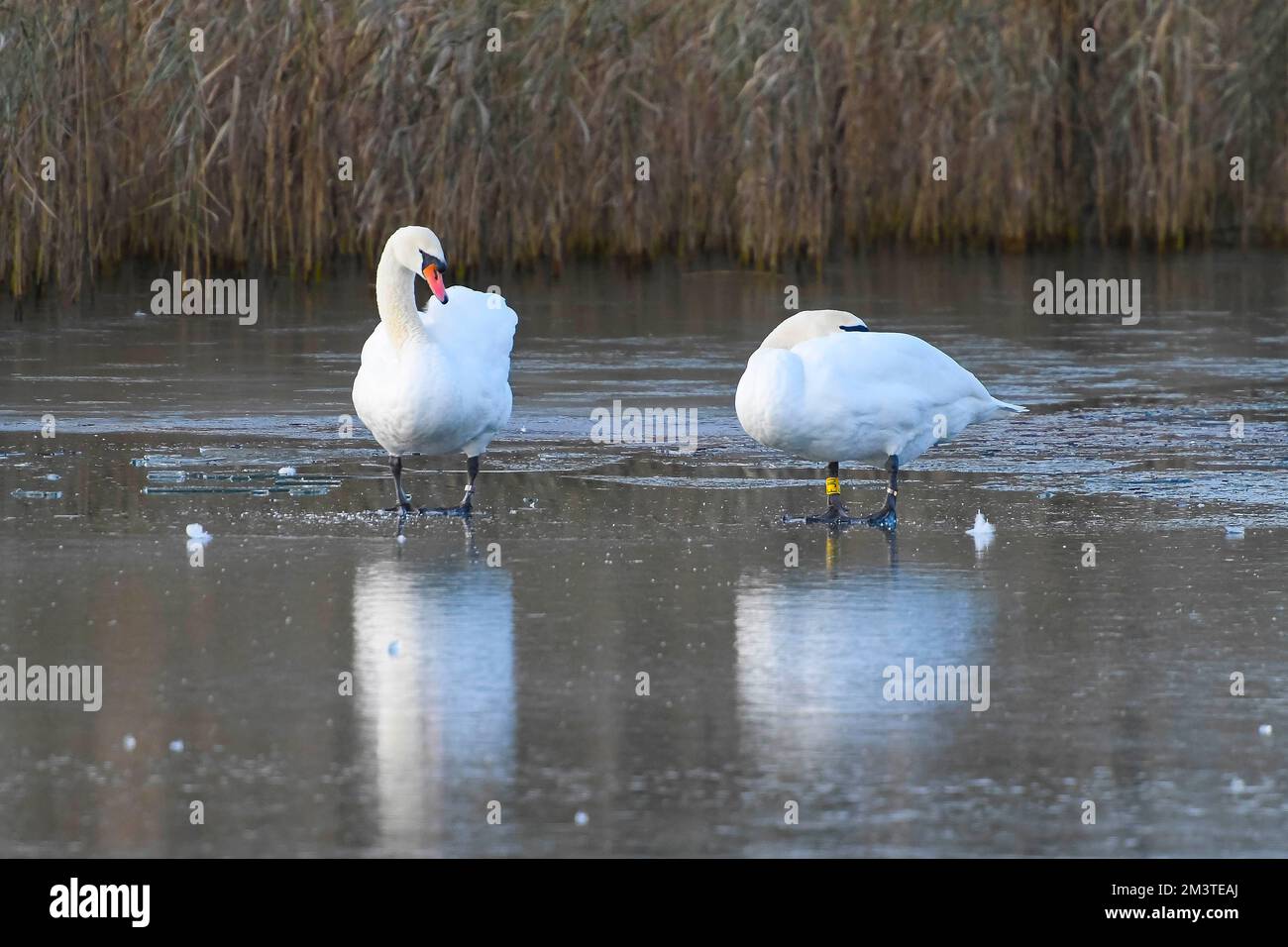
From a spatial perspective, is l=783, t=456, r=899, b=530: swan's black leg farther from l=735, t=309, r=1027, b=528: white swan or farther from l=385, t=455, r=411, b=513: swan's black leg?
l=385, t=455, r=411, b=513: swan's black leg

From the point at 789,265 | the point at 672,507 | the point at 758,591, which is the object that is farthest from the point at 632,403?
the point at 789,265

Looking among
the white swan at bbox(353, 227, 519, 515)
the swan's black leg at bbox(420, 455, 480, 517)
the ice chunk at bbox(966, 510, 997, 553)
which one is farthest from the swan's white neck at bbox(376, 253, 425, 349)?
the ice chunk at bbox(966, 510, 997, 553)

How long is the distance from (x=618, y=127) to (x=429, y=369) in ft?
35.4

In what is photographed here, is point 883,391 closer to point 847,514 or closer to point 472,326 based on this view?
point 847,514

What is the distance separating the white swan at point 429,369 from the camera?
8.87 metres

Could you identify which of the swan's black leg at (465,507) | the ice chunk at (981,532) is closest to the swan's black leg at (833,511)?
the ice chunk at (981,532)

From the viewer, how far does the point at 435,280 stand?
923cm

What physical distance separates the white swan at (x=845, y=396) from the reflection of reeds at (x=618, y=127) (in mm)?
8167

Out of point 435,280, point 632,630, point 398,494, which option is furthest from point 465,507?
point 632,630

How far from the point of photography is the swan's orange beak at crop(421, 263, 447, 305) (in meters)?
9.18

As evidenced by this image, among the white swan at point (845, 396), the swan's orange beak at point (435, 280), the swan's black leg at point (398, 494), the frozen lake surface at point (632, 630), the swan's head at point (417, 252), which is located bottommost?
the frozen lake surface at point (632, 630)

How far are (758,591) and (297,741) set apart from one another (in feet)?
7.34

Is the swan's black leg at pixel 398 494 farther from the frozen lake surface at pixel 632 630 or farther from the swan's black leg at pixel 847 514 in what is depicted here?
the swan's black leg at pixel 847 514

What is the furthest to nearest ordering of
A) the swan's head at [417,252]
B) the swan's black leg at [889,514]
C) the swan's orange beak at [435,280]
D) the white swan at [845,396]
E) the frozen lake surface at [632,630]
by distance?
the swan's head at [417,252]
the swan's orange beak at [435,280]
the swan's black leg at [889,514]
the white swan at [845,396]
the frozen lake surface at [632,630]
